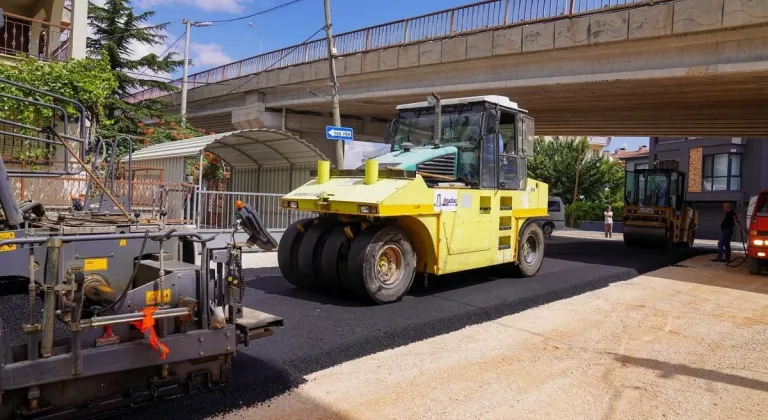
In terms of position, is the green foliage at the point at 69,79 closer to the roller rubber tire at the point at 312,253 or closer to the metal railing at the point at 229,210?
the metal railing at the point at 229,210

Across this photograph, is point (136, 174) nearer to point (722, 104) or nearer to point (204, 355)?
point (204, 355)

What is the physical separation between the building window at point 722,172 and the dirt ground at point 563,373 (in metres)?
25.6

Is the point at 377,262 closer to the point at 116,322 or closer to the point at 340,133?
the point at 116,322

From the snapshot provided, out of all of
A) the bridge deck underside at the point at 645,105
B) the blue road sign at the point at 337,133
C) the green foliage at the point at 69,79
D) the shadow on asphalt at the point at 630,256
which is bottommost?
the shadow on asphalt at the point at 630,256

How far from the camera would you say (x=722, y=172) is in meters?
30.4

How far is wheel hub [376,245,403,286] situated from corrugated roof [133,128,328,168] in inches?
291

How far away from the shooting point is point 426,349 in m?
5.73

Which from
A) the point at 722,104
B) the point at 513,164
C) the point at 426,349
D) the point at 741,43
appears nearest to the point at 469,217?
the point at 513,164

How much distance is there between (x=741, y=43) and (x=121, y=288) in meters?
12.4

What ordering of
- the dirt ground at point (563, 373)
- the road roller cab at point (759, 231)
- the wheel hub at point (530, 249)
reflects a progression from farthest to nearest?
1. the road roller cab at point (759, 231)
2. the wheel hub at point (530, 249)
3. the dirt ground at point (563, 373)

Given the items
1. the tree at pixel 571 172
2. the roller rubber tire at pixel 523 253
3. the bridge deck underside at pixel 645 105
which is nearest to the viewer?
the roller rubber tire at pixel 523 253

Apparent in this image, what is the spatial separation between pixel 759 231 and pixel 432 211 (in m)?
8.31

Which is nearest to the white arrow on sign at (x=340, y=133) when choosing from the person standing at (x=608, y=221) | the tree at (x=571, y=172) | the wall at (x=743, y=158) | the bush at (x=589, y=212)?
the person standing at (x=608, y=221)

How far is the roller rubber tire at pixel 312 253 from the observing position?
738 cm
